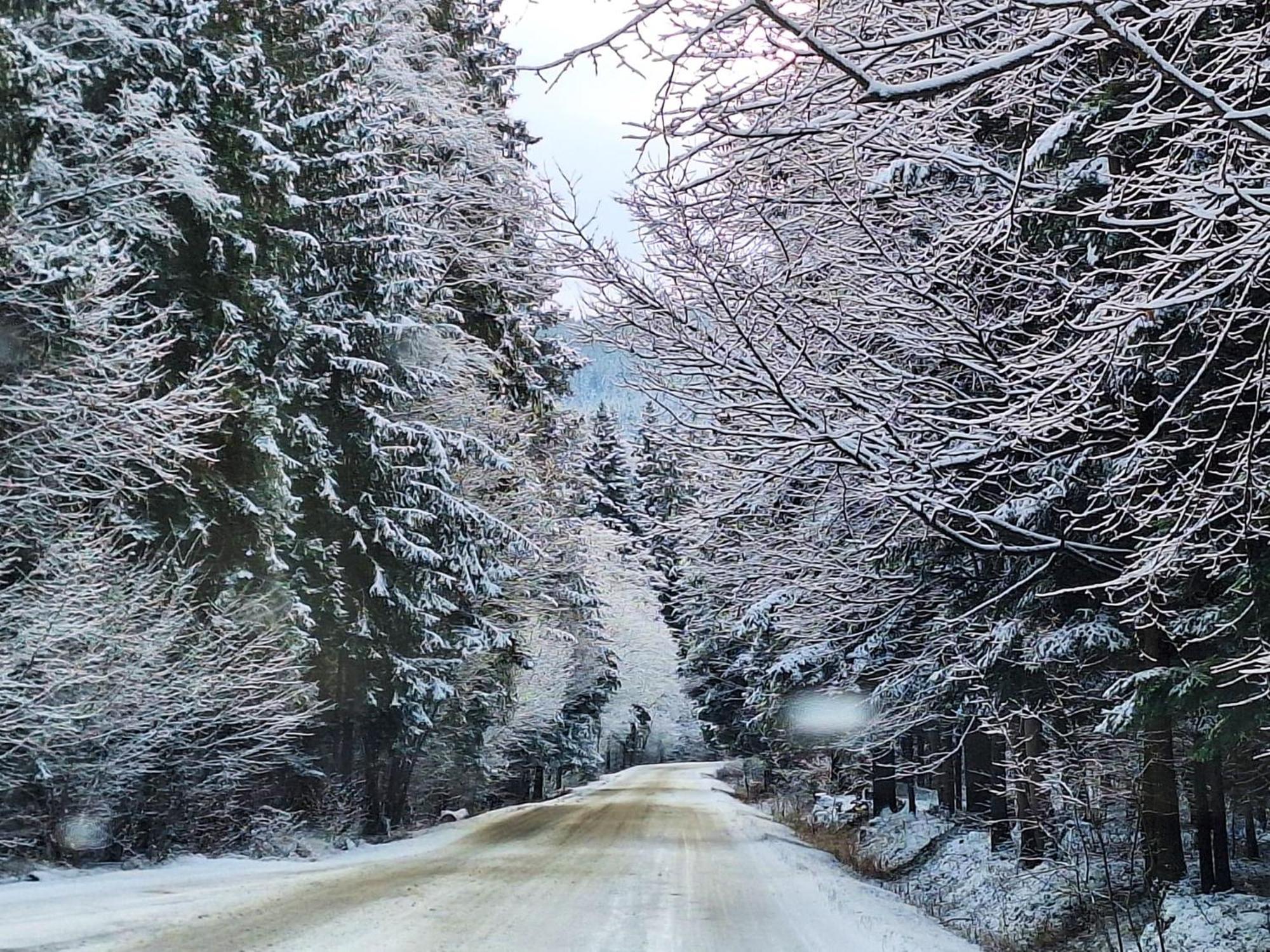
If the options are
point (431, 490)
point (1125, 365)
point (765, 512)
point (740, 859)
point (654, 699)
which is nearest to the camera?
point (1125, 365)

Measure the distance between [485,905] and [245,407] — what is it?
6.64 m

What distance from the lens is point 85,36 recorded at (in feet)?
37.8

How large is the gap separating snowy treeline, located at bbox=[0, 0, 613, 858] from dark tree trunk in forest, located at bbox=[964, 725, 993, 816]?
7.75m

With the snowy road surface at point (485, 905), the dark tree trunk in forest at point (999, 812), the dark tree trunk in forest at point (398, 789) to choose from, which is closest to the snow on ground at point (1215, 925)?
the snowy road surface at point (485, 905)

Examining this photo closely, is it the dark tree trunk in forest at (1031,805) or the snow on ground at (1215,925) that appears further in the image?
the dark tree trunk in forest at (1031,805)

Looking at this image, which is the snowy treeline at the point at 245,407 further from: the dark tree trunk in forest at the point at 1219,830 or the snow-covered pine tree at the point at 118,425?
the dark tree trunk in forest at the point at 1219,830

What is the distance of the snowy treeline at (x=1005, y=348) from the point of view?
4.45m

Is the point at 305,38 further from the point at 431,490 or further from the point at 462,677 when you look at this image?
the point at 462,677

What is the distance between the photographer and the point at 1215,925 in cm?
754

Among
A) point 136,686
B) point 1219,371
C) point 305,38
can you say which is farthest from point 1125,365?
point 305,38

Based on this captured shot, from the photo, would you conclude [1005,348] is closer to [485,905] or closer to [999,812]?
[485,905]

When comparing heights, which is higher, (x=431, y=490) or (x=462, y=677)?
(x=431, y=490)

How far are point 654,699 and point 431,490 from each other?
5127cm

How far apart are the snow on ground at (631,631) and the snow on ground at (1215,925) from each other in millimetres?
23447
